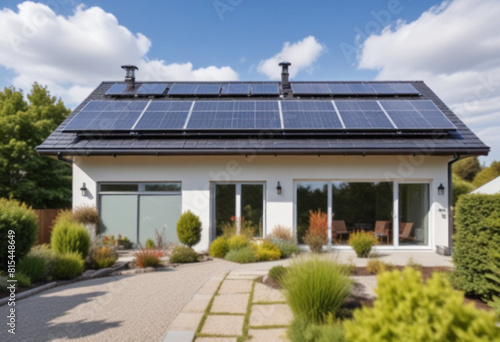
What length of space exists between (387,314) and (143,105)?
499 inches

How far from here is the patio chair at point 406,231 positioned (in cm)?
1142

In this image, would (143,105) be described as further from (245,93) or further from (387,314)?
(387,314)

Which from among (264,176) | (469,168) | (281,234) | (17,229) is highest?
(469,168)

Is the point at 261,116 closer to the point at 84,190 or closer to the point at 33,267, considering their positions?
the point at 84,190

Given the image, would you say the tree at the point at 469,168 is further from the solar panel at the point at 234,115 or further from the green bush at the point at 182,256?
the green bush at the point at 182,256

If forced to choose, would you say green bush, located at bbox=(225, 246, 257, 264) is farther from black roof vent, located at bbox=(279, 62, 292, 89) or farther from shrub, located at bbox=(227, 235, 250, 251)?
black roof vent, located at bbox=(279, 62, 292, 89)

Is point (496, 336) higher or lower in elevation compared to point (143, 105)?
lower

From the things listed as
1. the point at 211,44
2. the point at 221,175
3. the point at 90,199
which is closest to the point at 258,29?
the point at 211,44

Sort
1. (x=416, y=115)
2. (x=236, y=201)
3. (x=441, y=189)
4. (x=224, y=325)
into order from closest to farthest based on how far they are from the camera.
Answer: (x=224, y=325), (x=441, y=189), (x=236, y=201), (x=416, y=115)

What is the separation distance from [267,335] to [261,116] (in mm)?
8795

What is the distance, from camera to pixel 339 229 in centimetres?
1141

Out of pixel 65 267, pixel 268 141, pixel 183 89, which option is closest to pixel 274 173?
pixel 268 141

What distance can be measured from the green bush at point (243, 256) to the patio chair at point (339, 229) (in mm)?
3390

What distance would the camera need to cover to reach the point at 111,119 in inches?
474
